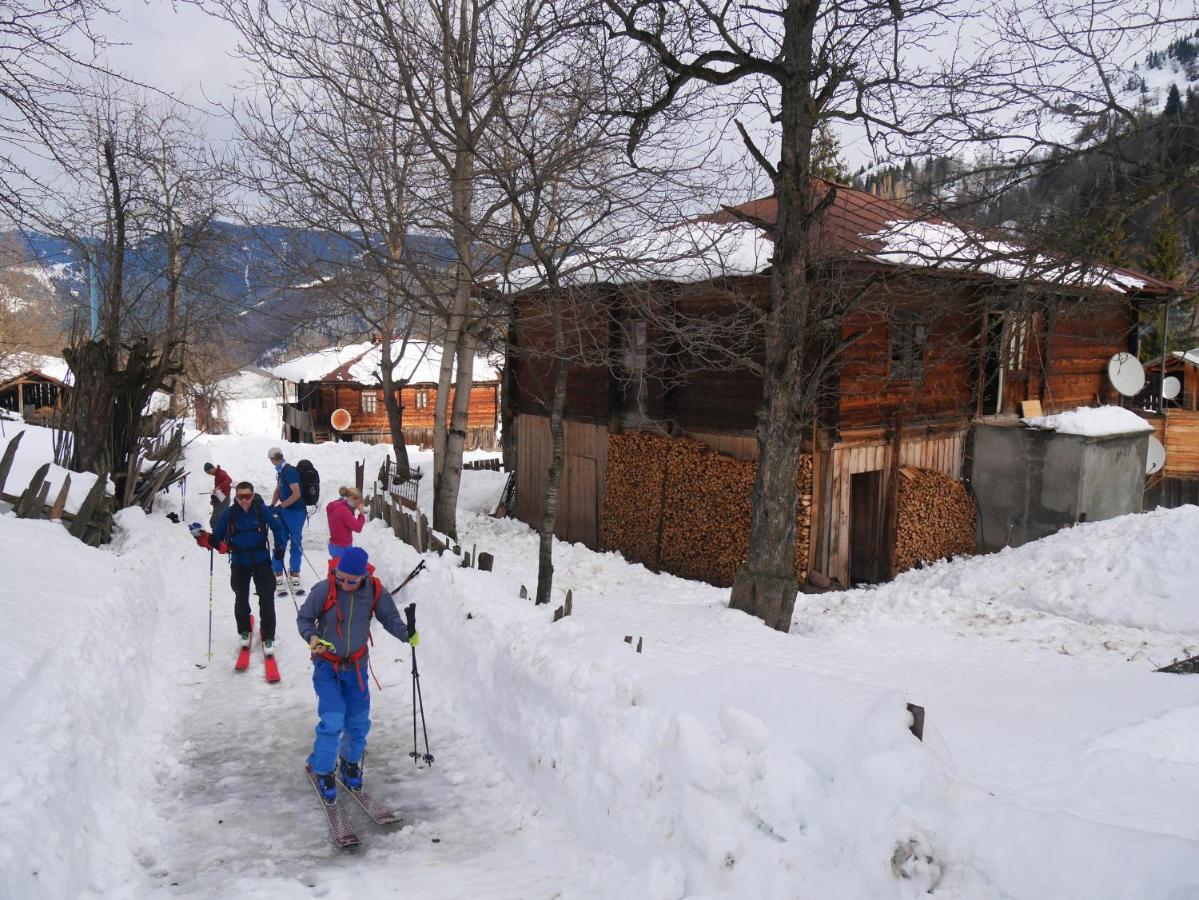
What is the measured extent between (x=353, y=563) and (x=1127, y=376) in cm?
1944

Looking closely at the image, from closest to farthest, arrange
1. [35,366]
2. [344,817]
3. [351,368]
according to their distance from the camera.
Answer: [344,817] → [351,368] → [35,366]

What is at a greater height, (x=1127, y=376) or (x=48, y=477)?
(x=1127, y=376)

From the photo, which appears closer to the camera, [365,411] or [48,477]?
[48,477]

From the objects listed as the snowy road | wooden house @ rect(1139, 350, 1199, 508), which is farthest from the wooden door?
wooden house @ rect(1139, 350, 1199, 508)

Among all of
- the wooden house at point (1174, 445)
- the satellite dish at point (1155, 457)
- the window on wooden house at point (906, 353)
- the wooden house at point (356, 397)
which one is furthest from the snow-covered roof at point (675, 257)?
the wooden house at point (356, 397)

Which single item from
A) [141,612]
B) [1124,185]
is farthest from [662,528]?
[1124,185]

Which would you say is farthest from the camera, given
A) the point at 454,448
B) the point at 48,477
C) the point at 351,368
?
the point at 351,368

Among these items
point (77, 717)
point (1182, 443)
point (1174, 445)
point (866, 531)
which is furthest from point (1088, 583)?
point (1182, 443)

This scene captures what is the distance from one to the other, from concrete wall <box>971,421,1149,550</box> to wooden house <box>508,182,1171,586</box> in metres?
0.62

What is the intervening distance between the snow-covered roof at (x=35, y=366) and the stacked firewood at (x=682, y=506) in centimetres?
3665

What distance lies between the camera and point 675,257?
11453 millimetres

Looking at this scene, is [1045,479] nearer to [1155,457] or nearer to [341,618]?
[1155,457]

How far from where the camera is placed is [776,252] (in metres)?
10.3

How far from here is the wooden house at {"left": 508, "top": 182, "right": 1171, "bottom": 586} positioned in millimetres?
13352
